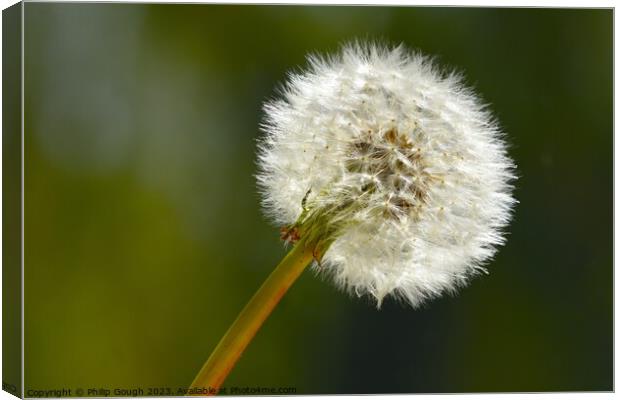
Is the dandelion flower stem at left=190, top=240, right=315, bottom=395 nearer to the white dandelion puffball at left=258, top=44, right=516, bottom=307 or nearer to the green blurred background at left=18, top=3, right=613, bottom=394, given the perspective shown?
the white dandelion puffball at left=258, top=44, right=516, bottom=307

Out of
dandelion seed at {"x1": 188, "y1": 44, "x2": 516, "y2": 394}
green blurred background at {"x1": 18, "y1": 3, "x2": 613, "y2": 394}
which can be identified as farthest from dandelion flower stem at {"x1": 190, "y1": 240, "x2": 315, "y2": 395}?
green blurred background at {"x1": 18, "y1": 3, "x2": 613, "y2": 394}

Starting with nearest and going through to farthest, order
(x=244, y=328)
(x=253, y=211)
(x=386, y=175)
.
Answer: (x=244, y=328) < (x=386, y=175) < (x=253, y=211)

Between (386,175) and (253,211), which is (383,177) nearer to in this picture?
(386,175)

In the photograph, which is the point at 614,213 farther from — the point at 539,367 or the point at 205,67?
the point at 205,67

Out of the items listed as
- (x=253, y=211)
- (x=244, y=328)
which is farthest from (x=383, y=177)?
(x=253, y=211)

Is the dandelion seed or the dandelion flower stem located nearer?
the dandelion flower stem

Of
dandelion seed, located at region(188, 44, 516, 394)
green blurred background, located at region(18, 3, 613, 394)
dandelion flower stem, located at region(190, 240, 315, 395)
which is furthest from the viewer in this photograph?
green blurred background, located at region(18, 3, 613, 394)

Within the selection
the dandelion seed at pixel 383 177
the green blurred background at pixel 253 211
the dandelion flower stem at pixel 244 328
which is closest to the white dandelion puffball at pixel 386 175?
the dandelion seed at pixel 383 177
